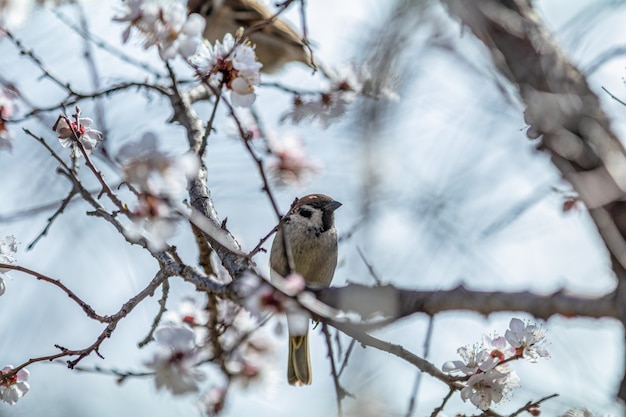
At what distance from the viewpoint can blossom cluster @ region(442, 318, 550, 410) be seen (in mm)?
2104

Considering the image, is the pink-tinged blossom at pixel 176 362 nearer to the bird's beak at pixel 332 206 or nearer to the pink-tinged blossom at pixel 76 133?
the pink-tinged blossom at pixel 76 133

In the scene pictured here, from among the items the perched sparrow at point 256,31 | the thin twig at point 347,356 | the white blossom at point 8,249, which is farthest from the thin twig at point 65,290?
the perched sparrow at point 256,31

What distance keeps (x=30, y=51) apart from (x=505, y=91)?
6.06ft

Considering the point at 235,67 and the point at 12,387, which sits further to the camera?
the point at 235,67

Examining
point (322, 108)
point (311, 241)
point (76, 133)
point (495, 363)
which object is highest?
point (322, 108)

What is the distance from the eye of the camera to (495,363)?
2141 millimetres

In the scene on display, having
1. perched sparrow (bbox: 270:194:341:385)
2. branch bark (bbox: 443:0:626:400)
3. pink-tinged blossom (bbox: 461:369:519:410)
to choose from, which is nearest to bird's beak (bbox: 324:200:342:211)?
perched sparrow (bbox: 270:194:341:385)

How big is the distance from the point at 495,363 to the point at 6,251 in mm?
1507

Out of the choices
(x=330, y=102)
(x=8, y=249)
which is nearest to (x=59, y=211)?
(x=8, y=249)

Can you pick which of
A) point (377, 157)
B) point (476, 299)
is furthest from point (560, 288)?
point (377, 157)

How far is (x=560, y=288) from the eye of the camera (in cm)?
142

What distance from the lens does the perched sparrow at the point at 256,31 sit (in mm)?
5102

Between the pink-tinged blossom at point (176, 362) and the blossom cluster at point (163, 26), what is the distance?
82 centimetres

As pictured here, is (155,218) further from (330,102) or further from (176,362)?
(330,102)
